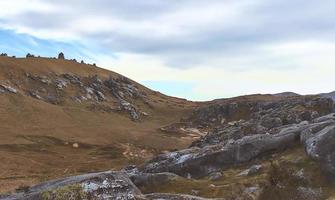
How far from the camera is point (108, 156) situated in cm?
9894

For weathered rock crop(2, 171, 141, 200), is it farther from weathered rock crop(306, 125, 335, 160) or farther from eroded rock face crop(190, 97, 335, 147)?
eroded rock face crop(190, 97, 335, 147)

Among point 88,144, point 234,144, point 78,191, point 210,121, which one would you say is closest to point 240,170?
point 234,144

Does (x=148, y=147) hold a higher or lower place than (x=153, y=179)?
lower

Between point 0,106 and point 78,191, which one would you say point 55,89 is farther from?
point 78,191

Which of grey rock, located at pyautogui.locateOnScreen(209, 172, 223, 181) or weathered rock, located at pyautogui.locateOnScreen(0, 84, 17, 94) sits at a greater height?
weathered rock, located at pyautogui.locateOnScreen(0, 84, 17, 94)

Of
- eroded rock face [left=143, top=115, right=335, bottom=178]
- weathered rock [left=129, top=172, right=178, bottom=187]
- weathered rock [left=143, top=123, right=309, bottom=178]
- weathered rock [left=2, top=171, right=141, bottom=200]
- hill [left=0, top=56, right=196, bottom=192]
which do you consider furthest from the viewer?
hill [left=0, top=56, right=196, bottom=192]

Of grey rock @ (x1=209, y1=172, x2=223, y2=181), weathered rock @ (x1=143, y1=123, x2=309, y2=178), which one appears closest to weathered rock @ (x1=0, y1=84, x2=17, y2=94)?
weathered rock @ (x1=143, y1=123, x2=309, y2=178)

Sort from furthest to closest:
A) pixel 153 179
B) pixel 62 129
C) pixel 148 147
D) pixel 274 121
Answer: pixel 62 129, pixel 148 147, pixel 274 121, pixel 153 179

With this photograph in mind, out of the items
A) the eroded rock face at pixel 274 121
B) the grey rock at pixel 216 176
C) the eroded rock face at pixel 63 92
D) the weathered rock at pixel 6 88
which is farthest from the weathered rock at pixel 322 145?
the eroded rock face at pixel 63 92

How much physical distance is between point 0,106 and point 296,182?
127 m

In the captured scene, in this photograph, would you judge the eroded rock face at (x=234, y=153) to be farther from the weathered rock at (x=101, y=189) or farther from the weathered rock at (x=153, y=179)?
the weathered rock at (x=101, y=189)

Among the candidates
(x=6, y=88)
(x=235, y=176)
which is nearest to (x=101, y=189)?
(x=235, y=176)

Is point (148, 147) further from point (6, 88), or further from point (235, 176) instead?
point (235, 176)

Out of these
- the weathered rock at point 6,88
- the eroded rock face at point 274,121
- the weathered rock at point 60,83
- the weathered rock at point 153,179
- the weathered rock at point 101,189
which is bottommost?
the weathered rock at point 153,179
